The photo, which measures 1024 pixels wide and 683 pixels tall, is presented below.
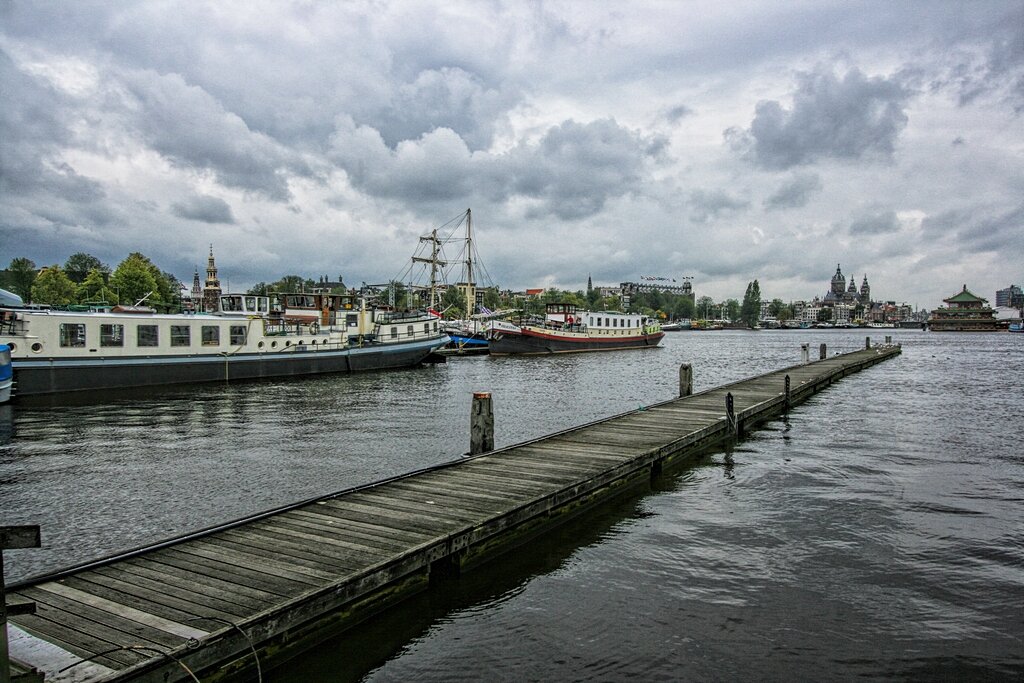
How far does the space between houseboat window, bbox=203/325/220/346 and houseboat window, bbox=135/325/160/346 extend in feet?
9.25

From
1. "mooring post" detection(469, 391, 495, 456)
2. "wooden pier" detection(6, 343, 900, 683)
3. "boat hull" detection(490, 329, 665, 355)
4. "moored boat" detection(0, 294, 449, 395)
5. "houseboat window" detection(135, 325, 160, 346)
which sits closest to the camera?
"wooden pier" detection(6, 343, 900, 683)

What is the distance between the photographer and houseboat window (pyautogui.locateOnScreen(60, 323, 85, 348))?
3444 cm

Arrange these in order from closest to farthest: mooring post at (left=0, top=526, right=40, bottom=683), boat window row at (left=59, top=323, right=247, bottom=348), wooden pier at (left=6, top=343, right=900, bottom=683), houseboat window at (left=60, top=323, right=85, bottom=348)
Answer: mooring post at (left=0, top=526, right=40, bottom=683), wooden pier at (left=6, top=343, right=900, bottom=683), houseboat window at (left=60, top=323, right=85, bottom=348), boat window row at (left=59, top=323, right=247, bottom=348)

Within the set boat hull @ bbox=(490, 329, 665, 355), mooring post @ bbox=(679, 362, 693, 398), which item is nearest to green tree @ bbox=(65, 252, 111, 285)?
boat hull @ bbox=(490, 329, 665, 355)

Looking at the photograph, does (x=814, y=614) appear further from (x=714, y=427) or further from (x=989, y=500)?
(x=714, y=427)

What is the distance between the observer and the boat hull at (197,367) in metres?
33.2

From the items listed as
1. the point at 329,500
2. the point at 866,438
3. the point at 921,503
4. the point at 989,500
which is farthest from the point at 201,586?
the point at 866,438

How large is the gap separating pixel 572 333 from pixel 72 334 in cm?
5172

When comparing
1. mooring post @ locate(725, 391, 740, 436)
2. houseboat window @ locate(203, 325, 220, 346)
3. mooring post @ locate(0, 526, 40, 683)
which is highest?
houseboat window @ locate(203, 325, 220, 346)

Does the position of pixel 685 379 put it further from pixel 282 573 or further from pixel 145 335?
pixel 145 335

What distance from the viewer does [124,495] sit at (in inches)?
569

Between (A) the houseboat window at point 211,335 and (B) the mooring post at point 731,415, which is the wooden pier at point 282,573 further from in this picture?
(A) the houseboat window at point 211,335

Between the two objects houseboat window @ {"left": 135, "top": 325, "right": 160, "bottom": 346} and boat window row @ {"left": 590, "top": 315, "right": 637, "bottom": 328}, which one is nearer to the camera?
houseboat window @ {"left": 135, "top": 325, "right": 160, "bottom": 346}

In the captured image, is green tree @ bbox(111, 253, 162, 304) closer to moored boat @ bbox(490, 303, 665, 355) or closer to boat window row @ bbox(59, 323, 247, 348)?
moored boat @ bbox(490, 303, 665, 355)
